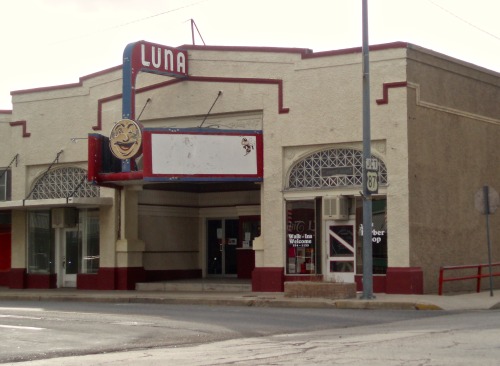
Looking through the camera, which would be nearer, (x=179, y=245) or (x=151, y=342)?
(x=151, y=342)

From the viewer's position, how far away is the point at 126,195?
100 feet

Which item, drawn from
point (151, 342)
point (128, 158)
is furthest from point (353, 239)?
point (151, 342)

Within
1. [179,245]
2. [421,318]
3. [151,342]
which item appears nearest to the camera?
[151,342]

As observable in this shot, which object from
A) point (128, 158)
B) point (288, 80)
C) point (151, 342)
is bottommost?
point (151, 342)

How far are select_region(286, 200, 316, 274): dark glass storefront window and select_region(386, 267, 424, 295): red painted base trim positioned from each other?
2.70m

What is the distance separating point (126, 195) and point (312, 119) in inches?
289

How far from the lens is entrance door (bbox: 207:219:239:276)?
113 feet

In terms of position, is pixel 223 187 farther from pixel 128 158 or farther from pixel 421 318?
pixel 421 318

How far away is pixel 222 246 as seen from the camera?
114ft

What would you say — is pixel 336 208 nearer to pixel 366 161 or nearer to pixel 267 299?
pixel 366 161

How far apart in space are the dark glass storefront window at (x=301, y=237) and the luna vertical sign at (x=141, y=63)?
18.4 feet

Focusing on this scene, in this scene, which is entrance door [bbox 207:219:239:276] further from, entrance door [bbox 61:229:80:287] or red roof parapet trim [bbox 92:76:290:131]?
red roof parapet trim [bbox 92:76:290:131]

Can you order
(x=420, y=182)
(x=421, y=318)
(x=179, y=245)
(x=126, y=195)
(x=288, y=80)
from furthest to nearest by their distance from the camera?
(x=179, y=245) → (x=126, y=195) → (x=288, y=80) → (x=420, y=182) → (x=421, y=318)

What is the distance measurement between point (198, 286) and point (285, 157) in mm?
5252
